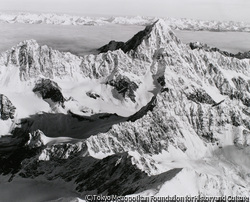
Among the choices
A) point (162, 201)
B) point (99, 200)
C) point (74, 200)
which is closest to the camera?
point (74, 200)

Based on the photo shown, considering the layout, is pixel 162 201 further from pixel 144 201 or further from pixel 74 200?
pixel 74 200

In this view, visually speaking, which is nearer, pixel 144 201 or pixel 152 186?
pixel 144 201

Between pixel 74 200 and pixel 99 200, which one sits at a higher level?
pixel 74 200

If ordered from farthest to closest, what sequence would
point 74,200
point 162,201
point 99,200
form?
1. point 99,200
2. point 162,201
3. point 74,200

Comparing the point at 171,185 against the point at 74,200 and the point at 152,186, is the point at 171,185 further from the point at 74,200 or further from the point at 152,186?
the point at 74,200

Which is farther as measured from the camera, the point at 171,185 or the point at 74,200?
the point at 171,185

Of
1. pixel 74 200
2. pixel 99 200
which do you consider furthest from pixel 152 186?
pixel 74 200

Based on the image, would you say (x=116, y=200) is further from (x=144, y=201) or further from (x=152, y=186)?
(x=152, y=186)
